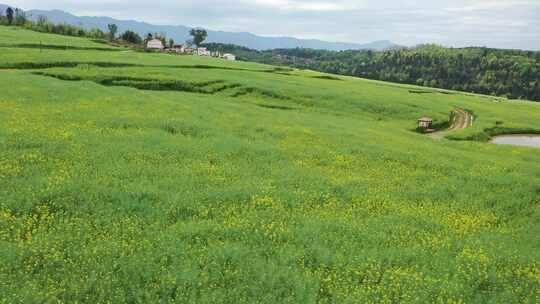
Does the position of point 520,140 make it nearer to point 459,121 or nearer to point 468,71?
point 459,121

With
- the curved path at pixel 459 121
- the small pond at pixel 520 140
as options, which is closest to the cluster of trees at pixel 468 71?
the curved path at pixel 459 121

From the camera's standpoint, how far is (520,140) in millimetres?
42906

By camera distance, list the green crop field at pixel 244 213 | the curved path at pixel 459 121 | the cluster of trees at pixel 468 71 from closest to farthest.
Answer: the green crop field at pixel 244 213 → the curved path at pixel 459 121 → the cluster of trees at pixel 468 71

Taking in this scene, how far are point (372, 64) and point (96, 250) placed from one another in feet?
663

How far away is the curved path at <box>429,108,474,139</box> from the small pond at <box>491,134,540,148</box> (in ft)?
13.7

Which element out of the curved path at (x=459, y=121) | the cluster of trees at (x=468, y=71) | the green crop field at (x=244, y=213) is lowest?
the green crop field at (x=244, y=213)

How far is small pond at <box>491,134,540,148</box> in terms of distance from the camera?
136ft

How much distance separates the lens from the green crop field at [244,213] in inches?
410

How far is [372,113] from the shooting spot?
4778 centimetres

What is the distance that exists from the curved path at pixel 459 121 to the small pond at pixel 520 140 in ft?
13.7

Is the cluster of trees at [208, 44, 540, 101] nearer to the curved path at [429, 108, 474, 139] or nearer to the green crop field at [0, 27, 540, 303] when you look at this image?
the curved path at [429, 108, 474, 139]

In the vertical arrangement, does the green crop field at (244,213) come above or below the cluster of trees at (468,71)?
below

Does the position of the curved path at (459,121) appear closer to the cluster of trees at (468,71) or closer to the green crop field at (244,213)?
the green crop field at (244,213)

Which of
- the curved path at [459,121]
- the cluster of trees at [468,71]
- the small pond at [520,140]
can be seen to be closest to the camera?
the small pond at [520,140]
